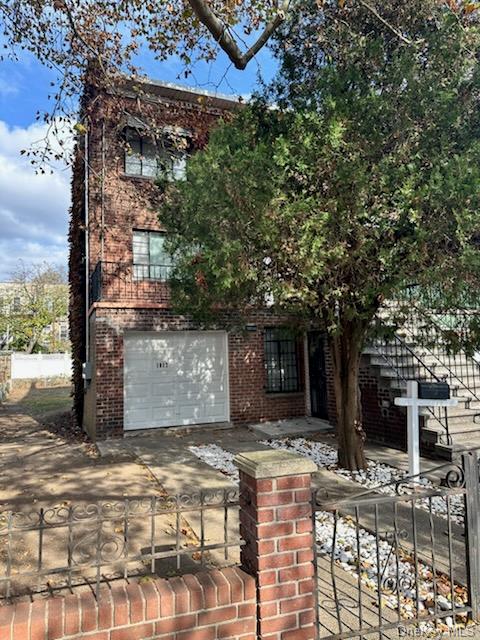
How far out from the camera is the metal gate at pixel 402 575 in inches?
111

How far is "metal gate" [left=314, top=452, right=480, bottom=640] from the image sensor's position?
2814 millimetres

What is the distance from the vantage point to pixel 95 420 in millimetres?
9922

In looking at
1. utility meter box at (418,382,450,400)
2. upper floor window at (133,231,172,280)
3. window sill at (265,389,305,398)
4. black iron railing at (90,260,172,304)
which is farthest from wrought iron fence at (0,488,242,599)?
upper floor window at (133,231,172,280)

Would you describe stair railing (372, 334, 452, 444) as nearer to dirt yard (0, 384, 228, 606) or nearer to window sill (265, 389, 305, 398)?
window sill (265, 389, 305, 398)

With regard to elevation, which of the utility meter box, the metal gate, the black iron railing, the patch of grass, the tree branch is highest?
the tree branch

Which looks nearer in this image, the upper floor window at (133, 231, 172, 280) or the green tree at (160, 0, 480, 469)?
the green tree at (160, 0, 480, 469)

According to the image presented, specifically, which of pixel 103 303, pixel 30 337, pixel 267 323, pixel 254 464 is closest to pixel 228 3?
pixel 254 464

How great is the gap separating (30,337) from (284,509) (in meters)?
33.3

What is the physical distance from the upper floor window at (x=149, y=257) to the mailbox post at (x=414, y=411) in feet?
23.1

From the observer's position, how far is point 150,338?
10.8 metres

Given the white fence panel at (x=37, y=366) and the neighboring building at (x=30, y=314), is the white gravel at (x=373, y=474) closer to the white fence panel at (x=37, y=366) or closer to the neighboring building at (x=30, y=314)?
the white fence panel at (x=37, y=366)

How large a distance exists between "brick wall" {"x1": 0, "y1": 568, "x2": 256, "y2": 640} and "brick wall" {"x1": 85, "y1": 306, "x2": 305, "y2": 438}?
21.4ft

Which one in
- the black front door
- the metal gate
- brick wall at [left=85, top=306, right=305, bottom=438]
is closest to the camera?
the metal gate

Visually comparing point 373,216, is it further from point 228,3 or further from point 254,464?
point 254,464
